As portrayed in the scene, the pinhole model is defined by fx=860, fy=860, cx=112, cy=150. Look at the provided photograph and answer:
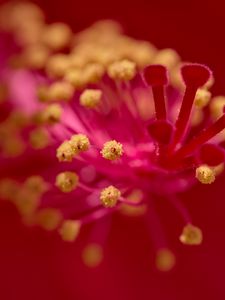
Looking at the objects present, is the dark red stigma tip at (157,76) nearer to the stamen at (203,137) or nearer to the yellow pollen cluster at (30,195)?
the stamen at (203,137)

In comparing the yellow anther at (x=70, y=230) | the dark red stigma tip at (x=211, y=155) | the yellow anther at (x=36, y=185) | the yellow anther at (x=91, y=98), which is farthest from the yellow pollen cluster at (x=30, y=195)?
the dark red stigma tip at (x=211, y=155)

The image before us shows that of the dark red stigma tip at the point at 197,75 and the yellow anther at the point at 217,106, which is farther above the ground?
the yellow anther at the point at 217,106

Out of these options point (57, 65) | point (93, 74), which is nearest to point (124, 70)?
point (93, 74)

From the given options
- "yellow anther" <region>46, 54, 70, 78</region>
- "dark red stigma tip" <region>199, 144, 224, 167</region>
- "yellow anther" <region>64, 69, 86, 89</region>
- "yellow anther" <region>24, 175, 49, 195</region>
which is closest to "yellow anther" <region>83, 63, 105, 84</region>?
"yellow anther" <region>64, 69, 86, 89</region>

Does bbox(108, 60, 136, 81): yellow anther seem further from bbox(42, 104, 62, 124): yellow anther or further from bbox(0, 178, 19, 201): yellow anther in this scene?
bbox(0, 178, 19, 201): yellow anther

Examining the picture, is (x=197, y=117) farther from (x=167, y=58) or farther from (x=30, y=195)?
(x=30, y=195)

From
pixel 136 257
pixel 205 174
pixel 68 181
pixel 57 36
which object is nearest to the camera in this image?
pixel 205 174

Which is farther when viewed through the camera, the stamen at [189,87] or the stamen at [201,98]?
the stamen at [201,98]
